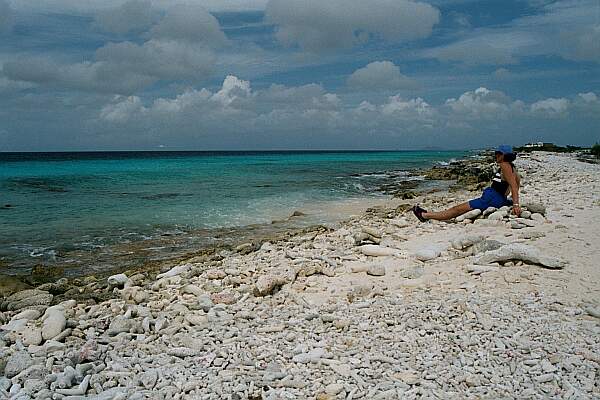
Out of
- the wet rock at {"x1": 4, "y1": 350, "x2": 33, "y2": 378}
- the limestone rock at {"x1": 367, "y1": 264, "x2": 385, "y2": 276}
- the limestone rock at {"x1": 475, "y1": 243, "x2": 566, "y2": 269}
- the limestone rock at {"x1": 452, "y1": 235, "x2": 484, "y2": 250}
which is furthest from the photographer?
the limestone rock at {"x1": 452, "y1": 235, "x2": 484, "y2": 250}

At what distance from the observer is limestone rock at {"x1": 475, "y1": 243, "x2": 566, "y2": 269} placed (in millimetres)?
6297

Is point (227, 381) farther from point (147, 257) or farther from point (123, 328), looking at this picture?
point (147, 257)

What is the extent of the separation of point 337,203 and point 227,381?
54.9 feet

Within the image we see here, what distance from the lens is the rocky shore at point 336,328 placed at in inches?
163

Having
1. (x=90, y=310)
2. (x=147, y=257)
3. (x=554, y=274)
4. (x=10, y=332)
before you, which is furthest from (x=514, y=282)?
(x=147, y=257)

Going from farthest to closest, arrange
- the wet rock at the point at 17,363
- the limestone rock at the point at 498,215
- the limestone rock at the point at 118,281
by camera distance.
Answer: the limestone rock at the point at 498,215 → the limestone rock at the point at 118,281 → the wet rock at the point at 17,363

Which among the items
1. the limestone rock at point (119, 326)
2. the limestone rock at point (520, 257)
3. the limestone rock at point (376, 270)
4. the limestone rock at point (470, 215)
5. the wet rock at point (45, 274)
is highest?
the limestone rock at point (470, 215)

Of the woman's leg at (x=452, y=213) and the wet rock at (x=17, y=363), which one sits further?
the woman's leg at (x=452, y=213)

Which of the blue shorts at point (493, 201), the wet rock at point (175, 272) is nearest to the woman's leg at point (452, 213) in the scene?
the blue shorts at point (493, 201)

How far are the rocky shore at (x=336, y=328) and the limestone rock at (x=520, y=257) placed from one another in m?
0.02

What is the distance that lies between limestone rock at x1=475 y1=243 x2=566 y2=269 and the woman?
2.49 metres

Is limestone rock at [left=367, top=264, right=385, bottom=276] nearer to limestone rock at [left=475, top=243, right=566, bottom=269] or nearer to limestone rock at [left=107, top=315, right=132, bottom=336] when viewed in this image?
limestone rock at [left=475, top=243, right=566, bottom=269]

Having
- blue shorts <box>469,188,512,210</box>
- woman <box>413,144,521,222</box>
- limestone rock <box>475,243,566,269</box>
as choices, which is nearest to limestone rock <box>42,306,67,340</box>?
limestone rock <box>475,243,566,269</box>

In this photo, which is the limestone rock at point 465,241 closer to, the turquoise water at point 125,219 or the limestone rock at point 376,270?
the limestone rock at point 376,270
